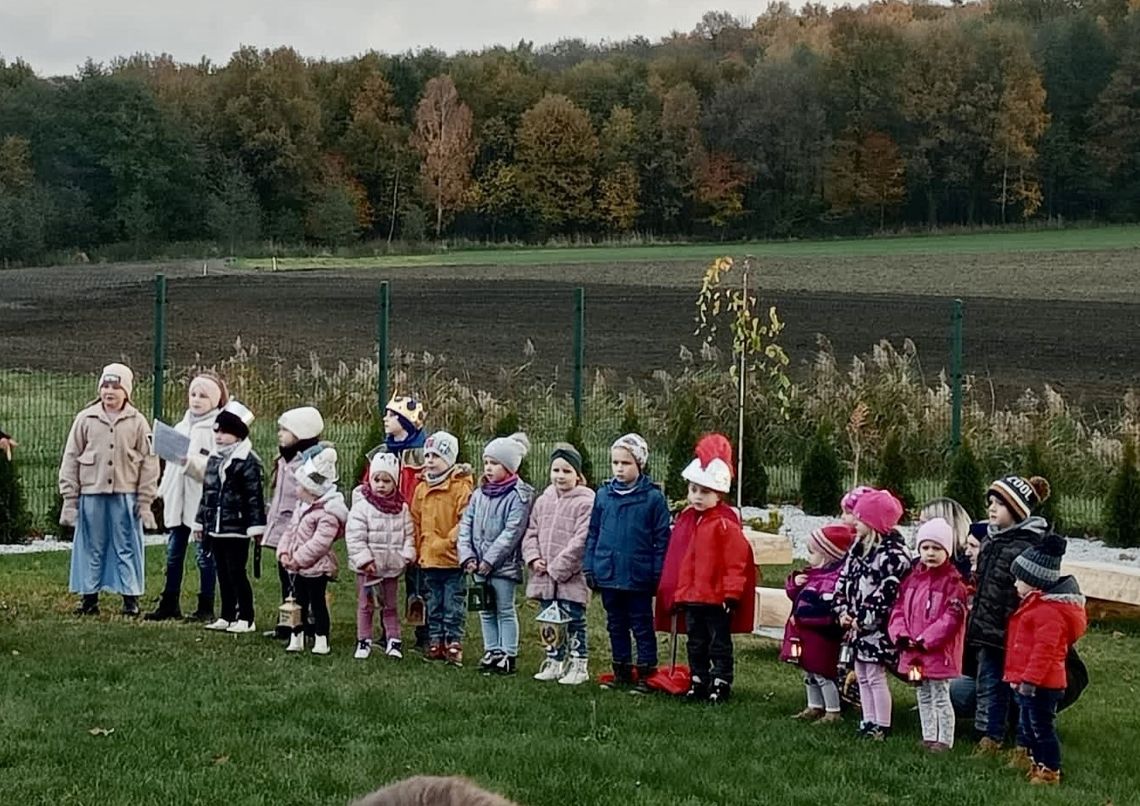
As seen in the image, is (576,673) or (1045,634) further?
(576,673)

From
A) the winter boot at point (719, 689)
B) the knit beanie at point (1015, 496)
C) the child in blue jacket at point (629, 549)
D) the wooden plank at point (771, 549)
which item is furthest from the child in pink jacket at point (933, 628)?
the wooden plank at point (771, 549)

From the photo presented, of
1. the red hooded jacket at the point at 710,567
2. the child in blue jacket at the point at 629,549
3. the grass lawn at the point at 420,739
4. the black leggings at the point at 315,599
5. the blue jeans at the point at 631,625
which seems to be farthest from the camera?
the black leggings at the point at 315,599

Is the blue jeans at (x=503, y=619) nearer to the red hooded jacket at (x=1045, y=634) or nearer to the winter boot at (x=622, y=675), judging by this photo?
the winter boot at (x=622, y=675)

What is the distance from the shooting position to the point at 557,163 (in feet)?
236

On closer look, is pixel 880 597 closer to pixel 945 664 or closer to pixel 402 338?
pixel 945 664

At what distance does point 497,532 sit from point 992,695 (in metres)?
2.75

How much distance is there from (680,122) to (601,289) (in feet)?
110

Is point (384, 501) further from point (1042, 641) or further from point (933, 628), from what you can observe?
point (1042, 641)

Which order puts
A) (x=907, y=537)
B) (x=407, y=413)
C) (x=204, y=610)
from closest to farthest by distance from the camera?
(x=407, y=413), (x=204, y=610), (x=907, y=537)

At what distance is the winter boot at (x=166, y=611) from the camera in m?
9.73

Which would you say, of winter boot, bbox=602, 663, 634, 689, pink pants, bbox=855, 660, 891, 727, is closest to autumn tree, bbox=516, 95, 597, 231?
winter boot, bbox=602, 663, 634, 689

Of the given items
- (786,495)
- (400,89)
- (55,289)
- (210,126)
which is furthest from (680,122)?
(786,495)

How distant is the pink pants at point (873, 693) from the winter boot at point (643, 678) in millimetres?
1257

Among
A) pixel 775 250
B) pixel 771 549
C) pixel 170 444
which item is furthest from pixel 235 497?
pixel 775 250
